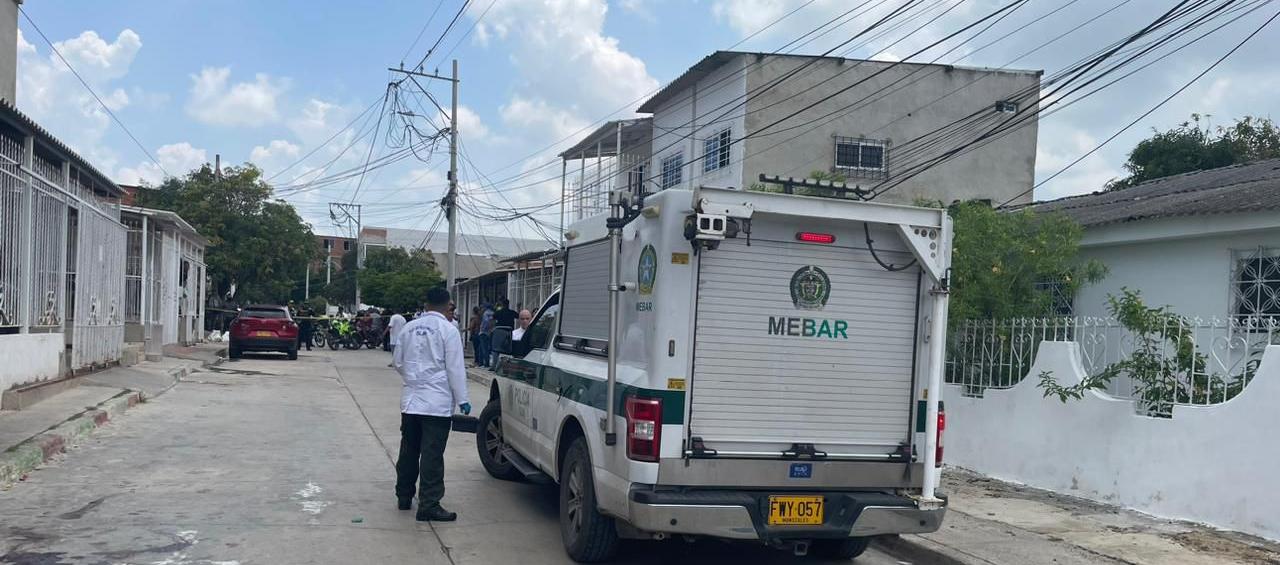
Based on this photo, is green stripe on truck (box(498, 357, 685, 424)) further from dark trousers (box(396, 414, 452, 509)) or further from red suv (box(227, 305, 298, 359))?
red suv (box(227, 305, 298, 359))

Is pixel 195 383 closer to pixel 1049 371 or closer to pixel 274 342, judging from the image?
pixel 274 342

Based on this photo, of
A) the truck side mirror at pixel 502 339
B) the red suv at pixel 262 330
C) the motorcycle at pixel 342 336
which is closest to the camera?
the truck side mirror at pixel 502 339

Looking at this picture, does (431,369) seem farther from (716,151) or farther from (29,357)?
(716,151)

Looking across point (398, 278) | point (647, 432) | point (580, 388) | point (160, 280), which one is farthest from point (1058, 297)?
point (398, 278)

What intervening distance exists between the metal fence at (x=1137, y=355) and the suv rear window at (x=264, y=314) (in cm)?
1920

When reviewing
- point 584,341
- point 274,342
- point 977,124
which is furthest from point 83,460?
point 977,124

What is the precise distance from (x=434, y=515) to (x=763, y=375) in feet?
9.69

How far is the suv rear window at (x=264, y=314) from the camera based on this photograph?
81.7 ft

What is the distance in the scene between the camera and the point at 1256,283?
953 cm

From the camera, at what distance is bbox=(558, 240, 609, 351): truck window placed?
653 centimetres

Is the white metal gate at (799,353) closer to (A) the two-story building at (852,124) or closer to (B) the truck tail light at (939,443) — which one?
(B) the truck tail light at (939,443)

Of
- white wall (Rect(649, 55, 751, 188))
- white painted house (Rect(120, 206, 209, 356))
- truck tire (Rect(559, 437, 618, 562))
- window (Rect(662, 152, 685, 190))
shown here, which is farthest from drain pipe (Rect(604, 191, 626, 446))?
window (Rect(662, 152, 685, 190))

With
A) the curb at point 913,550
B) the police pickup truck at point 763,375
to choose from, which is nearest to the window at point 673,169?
the curb at point 913,550

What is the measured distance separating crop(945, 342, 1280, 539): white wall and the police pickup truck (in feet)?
8.85
